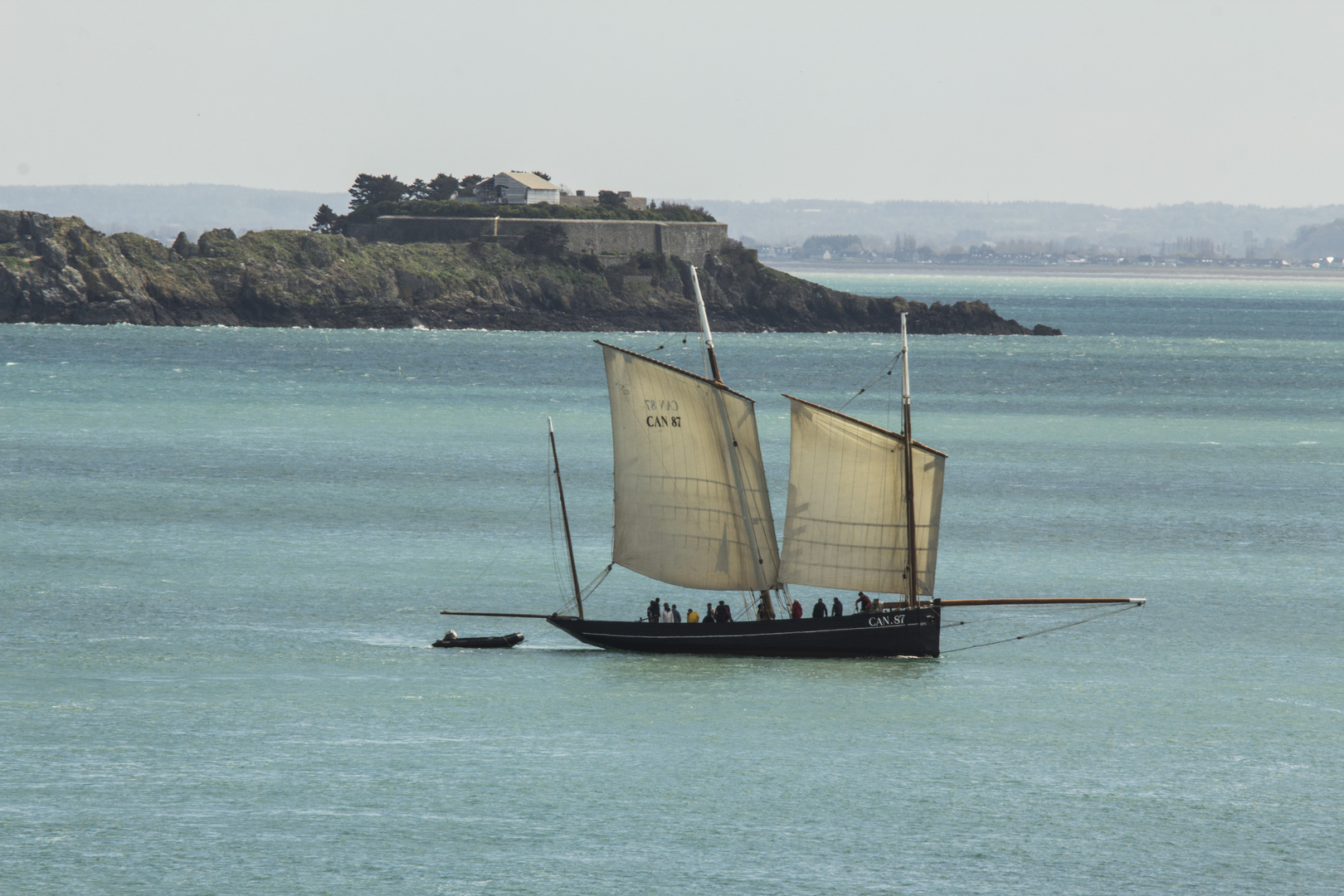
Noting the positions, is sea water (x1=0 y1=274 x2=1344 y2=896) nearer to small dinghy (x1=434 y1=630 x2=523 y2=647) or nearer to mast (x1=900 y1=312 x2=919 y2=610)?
small dinghy (x1=434 y1=630 x2=523 y2=647)

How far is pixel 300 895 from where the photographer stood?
2389cm

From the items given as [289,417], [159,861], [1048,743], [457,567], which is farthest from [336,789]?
[289,417]

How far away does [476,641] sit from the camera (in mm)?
39562

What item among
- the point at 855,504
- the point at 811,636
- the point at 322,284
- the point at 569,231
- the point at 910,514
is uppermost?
the point at 569,231

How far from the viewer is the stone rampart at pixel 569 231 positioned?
194250mm

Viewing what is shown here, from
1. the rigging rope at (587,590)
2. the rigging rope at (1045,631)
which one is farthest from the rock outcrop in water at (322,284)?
the rigging rope at (1045,631)

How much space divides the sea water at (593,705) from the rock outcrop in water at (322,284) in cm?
11044

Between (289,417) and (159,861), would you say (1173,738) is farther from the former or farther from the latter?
(289,417)

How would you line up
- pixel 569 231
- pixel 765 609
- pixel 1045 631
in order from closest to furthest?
pixel 765 609, pixel 1045 631, pixel 569 231

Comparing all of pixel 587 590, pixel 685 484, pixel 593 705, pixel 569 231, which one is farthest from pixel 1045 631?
pixel 569 231

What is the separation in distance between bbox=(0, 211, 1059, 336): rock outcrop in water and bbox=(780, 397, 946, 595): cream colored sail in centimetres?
14750

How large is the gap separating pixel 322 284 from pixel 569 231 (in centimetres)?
2971

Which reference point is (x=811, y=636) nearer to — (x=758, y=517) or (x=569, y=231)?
(x=758, y=517)

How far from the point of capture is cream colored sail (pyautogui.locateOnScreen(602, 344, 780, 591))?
39156mm
